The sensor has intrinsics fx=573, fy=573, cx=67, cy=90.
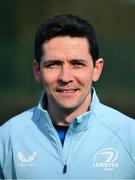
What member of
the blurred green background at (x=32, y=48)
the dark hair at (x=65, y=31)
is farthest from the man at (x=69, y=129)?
the blurred green background at (x=32, y=48)

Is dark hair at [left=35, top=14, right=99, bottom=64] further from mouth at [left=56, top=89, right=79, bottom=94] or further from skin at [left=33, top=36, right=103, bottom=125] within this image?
mouth at [left=56, top=89, right=79, bottom=94]

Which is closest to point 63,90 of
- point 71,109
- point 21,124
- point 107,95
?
point 71,109

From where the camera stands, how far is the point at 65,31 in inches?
97.2

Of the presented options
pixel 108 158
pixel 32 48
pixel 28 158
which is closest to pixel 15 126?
pixel 28 158

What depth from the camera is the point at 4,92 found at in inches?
296

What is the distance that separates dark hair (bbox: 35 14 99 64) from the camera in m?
2.47

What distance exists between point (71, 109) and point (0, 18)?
5.24 meters

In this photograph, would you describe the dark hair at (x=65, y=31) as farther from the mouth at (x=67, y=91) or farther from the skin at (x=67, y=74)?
the mouth at (x=67, y=91)

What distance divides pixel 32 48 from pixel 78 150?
16.7 feet

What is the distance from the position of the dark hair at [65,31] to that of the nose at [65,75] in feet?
0.50

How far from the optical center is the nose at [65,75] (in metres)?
2.38

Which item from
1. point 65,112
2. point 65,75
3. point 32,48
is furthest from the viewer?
point 32,48

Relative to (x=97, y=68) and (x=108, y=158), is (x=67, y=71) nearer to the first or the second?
(x=97, y=68)

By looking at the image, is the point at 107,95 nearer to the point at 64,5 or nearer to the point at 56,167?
the point at 64,5
